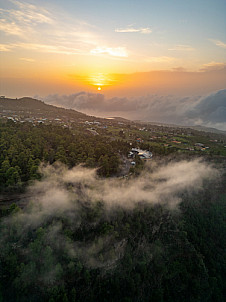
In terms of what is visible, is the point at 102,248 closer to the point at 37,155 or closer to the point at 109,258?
the point at 109,258

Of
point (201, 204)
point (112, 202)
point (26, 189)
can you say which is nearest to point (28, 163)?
point (26, 189)

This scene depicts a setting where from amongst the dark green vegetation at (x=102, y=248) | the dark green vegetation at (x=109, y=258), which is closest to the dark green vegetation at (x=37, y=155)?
the dark green vegetation at (x=102, y=248)

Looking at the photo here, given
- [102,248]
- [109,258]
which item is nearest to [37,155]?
[102,248]

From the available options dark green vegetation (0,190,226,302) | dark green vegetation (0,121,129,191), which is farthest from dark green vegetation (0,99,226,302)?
dark green vegetation (0,121,129,191)

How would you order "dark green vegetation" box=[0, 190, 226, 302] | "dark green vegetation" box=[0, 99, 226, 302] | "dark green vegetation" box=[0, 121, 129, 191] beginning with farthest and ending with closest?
"dark green vegetation" box=[0, 121, 129, 191], "dark green vegetation" box=[0, 99, 226, 302], "dark green vegetation" box=[0, 190, 226, 302]

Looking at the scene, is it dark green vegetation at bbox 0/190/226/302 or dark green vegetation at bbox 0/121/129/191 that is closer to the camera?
dark green vegetation at bbox 0/190/226/302

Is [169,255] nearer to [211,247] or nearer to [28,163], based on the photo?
[211,247]

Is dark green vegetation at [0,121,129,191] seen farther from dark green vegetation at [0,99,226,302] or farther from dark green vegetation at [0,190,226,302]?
dark green vegetation at [0,190,226,302]

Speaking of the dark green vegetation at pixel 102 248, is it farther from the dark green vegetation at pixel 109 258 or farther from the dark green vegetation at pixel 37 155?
the dark green vegetation at pixel 37 155
